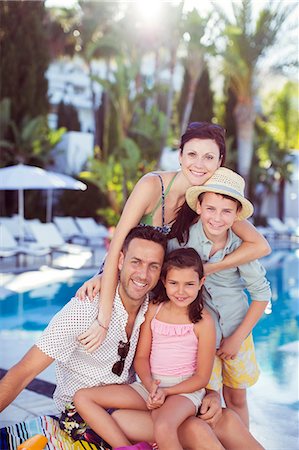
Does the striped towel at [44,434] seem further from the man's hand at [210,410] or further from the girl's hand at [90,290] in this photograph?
the girl's hand at [90,290]

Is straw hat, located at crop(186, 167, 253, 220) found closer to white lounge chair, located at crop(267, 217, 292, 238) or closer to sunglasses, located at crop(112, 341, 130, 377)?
sunglasses, located at crop(112, 341, 130, 377)

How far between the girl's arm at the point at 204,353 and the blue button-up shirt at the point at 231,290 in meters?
0.25

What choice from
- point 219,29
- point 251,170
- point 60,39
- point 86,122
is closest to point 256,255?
point 219,29

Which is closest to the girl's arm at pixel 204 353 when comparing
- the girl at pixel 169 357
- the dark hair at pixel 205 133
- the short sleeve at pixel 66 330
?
the girl at pixel 169 357

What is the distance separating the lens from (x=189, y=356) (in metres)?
3.14

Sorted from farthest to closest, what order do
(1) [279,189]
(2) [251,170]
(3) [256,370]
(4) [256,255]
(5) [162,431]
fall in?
(1) [279,189], (2) [251,170], (3) [256,370], (4) [256,255], (5) [162,431]

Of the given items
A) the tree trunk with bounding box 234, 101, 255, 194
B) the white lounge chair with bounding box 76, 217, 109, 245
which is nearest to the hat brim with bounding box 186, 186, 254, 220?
the white lounge chair with bounding box 76, 217, 109, 245

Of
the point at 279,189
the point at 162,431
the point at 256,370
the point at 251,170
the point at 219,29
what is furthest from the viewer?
the point at 279,189

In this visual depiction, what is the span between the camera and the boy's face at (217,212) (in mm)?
3156

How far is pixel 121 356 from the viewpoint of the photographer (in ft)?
10.5

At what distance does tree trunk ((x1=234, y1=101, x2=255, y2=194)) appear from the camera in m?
23.1

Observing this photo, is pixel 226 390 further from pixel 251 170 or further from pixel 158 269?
pixel 251 170

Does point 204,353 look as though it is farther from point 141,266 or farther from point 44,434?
point 44,434

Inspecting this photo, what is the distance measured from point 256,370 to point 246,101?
20250 mm
